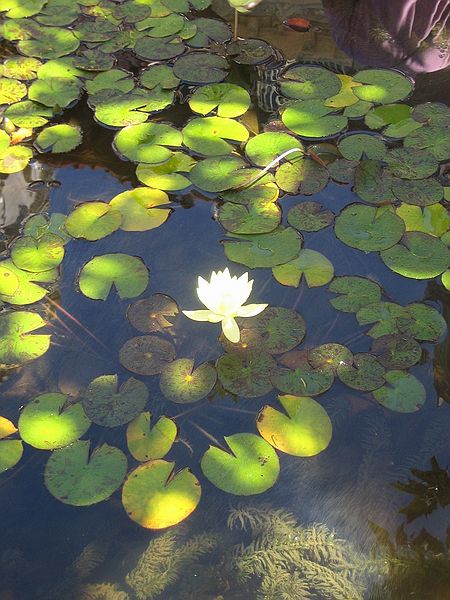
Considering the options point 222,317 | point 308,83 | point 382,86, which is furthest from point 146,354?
point 382,86

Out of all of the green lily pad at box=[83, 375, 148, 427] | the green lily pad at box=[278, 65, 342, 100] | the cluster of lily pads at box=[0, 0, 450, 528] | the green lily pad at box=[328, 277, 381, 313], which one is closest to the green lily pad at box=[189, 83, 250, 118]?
the cluster of lily pads at box=[0, 0, 450, 528]

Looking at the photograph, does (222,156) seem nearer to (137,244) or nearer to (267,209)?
(267,209)

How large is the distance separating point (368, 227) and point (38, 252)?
3.70 feet

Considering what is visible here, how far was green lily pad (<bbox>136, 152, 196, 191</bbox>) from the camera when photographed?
2.61m

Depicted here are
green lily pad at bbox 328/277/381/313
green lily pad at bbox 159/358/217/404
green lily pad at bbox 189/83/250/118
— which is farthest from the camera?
green lily pad at bbox 189/83/250/118

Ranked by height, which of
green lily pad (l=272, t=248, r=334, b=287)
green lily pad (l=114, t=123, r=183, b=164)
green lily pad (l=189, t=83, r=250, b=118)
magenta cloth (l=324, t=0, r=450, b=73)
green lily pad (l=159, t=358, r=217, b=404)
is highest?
magenta cloth (l=324, t=0, r=450, b=73)

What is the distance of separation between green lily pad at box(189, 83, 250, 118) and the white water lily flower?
1.07 meters

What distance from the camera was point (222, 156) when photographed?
8.84ft

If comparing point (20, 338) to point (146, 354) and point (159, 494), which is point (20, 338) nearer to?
point (146, 354)

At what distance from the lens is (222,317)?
6.76ft

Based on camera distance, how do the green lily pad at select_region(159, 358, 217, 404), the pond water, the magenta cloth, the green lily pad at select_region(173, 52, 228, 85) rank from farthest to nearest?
the magenta cloth → the green lily pad at select_region(173, 52, 228, 85) → the green lily pad at select_region(159, 358, 217, 404) → the pond water

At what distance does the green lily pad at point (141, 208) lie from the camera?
2481mm

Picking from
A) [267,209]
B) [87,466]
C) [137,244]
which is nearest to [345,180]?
[267,209]

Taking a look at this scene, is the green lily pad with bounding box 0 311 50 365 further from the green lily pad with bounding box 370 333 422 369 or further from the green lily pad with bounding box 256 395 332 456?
the green lily pad with bounding box 370 333 422 369
